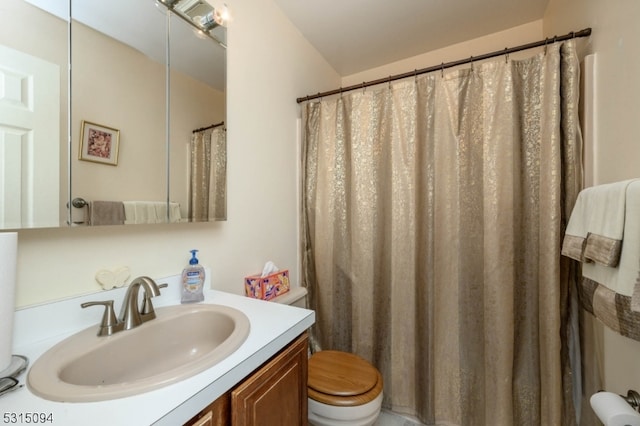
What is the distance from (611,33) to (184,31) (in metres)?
1.66

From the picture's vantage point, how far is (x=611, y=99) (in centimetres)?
97

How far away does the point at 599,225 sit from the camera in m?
0.80

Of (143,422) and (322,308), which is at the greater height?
(143,422)

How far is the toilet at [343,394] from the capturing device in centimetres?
111

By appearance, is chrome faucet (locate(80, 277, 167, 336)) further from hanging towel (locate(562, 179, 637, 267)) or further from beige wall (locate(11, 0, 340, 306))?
hanging towel (locate(562, 179, 637, 267))

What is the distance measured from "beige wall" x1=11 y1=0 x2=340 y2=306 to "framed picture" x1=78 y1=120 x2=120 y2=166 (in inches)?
9.1

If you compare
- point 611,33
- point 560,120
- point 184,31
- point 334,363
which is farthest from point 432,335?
point 184,31

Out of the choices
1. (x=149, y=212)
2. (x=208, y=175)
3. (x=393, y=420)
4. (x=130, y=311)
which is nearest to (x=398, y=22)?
(x=208, y=175)

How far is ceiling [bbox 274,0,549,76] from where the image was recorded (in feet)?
5.11

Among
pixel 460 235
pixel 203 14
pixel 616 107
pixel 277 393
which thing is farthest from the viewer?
pixel 460 235

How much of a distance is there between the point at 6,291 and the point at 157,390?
1.30ft

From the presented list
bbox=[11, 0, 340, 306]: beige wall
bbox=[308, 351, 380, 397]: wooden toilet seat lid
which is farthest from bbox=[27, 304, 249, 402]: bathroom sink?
bbox=[308, 351, 380, 397]: wooden toilet seat lid

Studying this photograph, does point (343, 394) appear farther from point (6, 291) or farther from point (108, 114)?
point (108, 114)

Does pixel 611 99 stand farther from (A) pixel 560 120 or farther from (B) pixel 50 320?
(B) pixel 50 320
